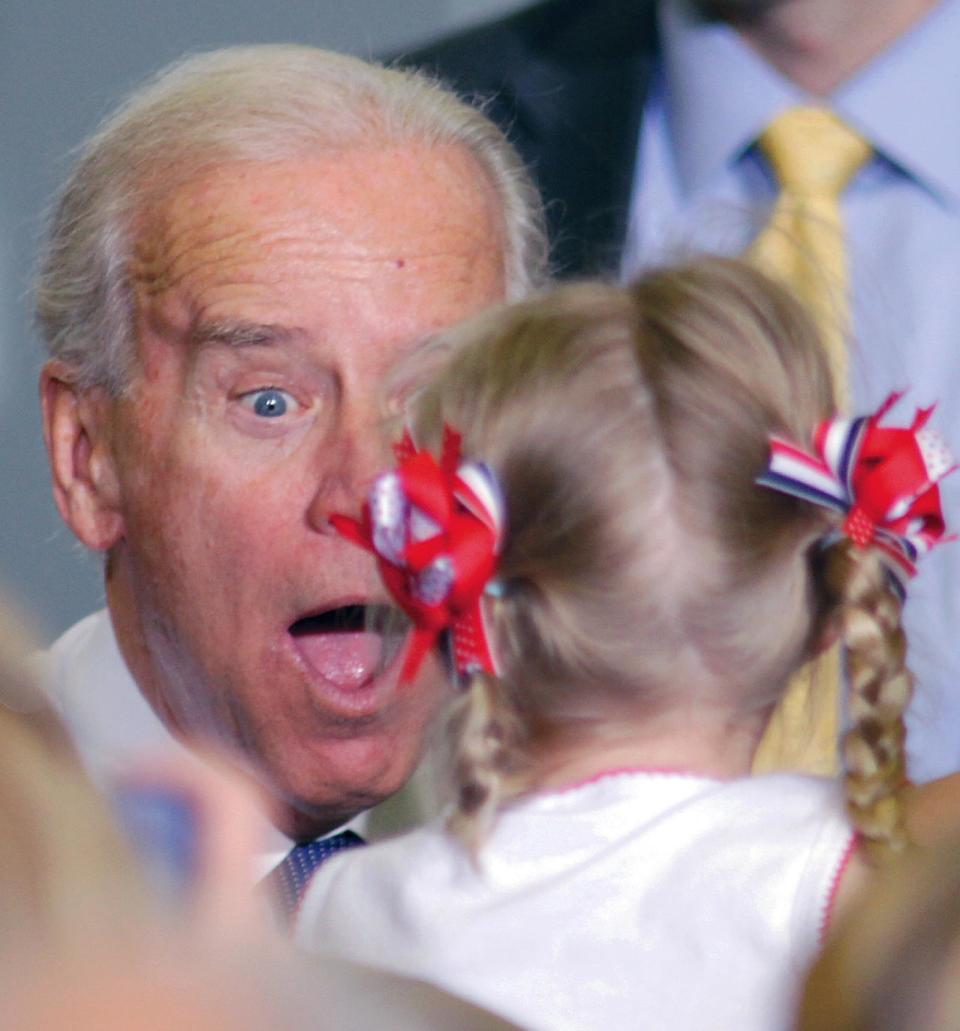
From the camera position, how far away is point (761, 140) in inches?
43.9

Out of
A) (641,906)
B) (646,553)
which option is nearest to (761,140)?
(646,553)

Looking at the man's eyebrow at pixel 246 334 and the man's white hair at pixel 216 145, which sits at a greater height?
the man's white hair at pixel 216 145

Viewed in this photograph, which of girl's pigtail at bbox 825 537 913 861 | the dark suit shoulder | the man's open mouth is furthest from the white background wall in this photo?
girl's pigtail at bbox 825 537 913 861

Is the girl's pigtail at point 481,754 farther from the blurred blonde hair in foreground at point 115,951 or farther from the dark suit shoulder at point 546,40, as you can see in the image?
the dark suit shoulder at point 546,40

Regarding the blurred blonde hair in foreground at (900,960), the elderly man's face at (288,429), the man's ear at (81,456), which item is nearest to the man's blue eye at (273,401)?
the elderly man's face at (288,429)

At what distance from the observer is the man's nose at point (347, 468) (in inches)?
39.6

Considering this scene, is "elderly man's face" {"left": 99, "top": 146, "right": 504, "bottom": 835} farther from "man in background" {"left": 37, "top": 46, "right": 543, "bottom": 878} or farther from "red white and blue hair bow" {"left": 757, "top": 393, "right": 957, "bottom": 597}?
"red white and blue hair bow" {"left": 757, "top": 393, "right": 957, "bottom": 597}

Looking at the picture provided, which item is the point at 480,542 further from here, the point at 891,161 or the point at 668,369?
the point at 891,161

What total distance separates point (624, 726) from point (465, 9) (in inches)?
26.2

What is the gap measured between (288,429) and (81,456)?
16cm

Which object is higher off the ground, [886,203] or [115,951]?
[115,951]

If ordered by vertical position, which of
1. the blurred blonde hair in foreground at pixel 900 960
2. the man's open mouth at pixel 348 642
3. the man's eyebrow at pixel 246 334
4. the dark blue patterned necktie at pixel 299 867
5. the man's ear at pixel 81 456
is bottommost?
the dark blue patterned necktie at pixel 299 867

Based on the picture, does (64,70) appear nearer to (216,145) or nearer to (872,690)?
(216,145)

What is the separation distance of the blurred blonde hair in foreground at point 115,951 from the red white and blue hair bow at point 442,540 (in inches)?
17.1
